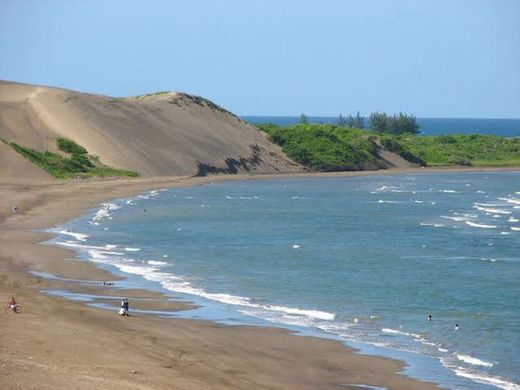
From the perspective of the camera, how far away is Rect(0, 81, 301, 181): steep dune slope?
101 meters

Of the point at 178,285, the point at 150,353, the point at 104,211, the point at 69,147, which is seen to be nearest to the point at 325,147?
the point at 69,147

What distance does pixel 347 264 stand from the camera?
43531 mm

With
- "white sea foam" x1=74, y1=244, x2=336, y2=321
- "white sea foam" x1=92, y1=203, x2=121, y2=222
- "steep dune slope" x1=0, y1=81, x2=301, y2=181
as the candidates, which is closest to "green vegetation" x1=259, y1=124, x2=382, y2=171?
"steep dune slope" x1=0, y1=81, x2=301, y2=181

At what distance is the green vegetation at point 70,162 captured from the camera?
88.7 meters

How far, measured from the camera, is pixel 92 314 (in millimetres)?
30281

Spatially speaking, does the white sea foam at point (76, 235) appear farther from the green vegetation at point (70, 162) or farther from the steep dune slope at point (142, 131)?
the steep dune slope at point (142, 131)

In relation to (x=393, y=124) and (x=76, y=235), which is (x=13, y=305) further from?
(x=393, y=124)

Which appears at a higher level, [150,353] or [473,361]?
[150,353]

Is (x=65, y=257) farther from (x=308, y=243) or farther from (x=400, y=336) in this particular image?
(x=400, y=336)

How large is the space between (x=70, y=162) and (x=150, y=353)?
6905 cm

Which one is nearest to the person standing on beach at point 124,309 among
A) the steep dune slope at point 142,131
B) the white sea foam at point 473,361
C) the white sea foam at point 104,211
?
the white sea foam at point 473,361

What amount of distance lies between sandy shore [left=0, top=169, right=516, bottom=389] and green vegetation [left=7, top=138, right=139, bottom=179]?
5314cm

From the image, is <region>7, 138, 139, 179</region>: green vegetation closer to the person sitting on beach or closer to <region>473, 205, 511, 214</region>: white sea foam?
<region>473, 205, 511, 214</region>: white sea foam

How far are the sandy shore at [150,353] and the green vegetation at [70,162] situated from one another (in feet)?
174
